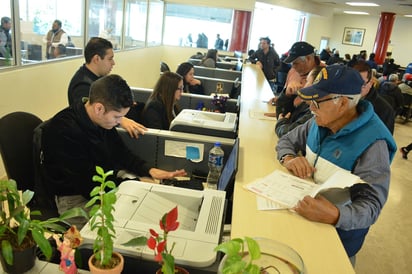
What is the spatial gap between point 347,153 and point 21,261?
42.2 inches

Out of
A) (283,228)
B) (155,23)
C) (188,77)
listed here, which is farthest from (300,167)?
(155,23)

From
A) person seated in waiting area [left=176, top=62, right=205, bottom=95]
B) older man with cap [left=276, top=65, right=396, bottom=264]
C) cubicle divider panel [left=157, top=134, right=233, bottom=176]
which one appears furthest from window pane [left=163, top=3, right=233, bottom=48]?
older man with cap [left=276, top=65, right=396, bottom=264]

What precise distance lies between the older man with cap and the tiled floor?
1.44 metres

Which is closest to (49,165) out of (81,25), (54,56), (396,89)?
(54,56)

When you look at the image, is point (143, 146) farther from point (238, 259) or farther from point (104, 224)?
point (238, 259)

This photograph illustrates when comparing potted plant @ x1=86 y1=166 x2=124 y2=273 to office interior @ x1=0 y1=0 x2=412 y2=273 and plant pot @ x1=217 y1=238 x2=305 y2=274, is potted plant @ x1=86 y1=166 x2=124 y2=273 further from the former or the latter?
office interior @ x1=0 y1=0 x2=412 y2=273

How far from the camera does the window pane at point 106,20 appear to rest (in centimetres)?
516

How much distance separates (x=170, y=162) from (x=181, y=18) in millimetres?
8714

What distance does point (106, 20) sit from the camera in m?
5.81

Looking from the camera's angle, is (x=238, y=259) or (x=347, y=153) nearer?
(x=238, y=259)

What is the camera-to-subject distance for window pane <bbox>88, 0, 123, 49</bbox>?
5160 mm

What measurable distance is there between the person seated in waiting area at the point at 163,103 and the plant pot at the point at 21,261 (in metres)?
1.69

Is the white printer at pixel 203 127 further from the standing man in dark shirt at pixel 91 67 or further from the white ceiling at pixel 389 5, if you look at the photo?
the white ceiling at pixel 389 5

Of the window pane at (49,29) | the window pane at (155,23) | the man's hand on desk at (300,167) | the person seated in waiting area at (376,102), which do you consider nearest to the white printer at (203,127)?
the man's hand on desk at (300,167)
